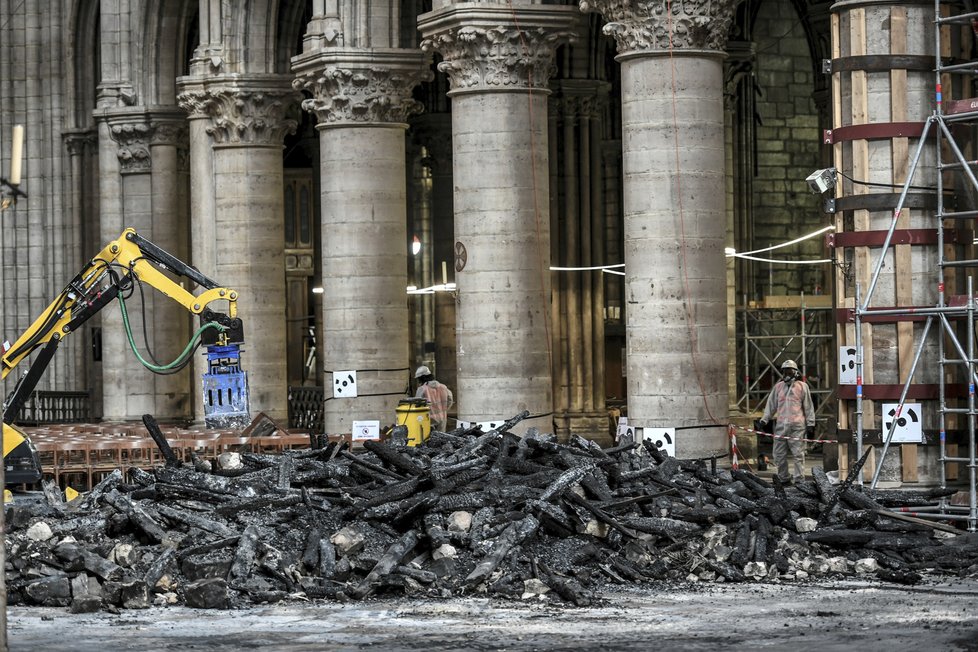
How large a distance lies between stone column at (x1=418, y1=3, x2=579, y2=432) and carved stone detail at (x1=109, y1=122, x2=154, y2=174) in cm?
1638

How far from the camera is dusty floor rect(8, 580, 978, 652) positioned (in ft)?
65.4

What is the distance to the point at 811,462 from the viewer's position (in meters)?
40.2

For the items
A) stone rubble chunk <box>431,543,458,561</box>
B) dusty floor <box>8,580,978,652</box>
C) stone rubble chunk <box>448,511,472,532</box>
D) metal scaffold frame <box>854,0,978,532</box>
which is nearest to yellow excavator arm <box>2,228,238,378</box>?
stone rubble chunk <box>448,511,472,532</box>

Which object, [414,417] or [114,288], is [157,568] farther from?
[414,417]

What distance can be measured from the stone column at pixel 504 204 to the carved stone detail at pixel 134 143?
1638cm

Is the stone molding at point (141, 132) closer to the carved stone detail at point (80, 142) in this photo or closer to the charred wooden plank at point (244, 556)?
the carved stone detail at point (80, 142)

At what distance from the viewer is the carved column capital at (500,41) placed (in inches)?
1304

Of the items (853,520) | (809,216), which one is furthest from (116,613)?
(809,216)

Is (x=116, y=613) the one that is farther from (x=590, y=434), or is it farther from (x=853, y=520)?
(x=590, y=434)

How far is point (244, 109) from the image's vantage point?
43.0m

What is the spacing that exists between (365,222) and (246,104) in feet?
18.0

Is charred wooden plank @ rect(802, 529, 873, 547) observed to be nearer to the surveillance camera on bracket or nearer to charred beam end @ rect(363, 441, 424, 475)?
the surveillance camera on bracket

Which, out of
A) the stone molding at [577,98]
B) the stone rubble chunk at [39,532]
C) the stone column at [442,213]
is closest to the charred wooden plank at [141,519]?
the stone rubble chunk at [39,532]

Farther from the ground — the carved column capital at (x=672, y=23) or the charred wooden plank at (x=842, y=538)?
the carved column capital at (x=672, y=23)
